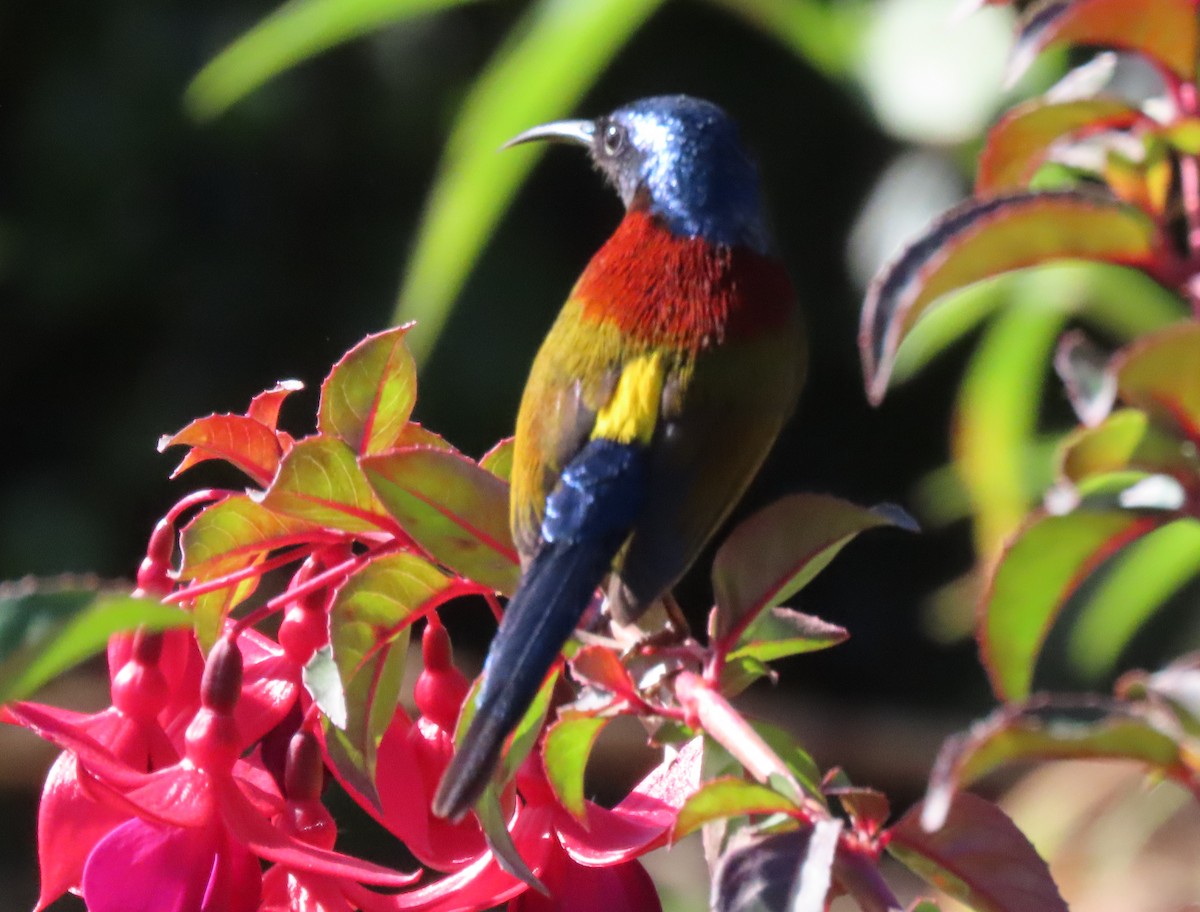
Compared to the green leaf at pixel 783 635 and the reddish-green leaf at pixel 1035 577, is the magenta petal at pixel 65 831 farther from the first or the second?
the reddish-green leaf at pixel 1035 577

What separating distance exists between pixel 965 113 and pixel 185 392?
6.16ft

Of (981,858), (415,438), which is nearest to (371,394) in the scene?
(415,438)

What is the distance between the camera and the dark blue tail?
697mm

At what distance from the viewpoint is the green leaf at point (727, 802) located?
61 centimetres

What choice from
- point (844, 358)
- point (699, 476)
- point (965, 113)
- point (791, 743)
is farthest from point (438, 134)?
point (791, 743)

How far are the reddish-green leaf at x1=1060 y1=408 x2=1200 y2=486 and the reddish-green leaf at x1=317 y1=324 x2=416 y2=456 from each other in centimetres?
38

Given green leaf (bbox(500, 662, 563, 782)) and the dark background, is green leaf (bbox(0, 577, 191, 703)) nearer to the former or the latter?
green leaf (bbox(500, 662, 563, 782))

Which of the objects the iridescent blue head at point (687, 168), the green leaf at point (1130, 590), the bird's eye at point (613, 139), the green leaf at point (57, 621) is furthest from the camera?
the green leaf at point (1130, 590)

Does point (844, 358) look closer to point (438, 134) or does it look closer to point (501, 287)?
point (501, 287)

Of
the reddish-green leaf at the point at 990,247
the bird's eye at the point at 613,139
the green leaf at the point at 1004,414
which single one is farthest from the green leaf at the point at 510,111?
the reddish-green leaf at the point at 990,247

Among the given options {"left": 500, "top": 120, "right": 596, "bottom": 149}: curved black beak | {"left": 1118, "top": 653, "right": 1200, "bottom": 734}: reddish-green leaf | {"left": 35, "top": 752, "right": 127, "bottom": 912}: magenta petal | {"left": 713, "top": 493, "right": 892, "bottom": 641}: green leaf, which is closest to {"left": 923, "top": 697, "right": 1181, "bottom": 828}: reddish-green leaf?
{"left": 1118, "top": 653, "right": 1200, "bottom": 734}: reddish-green leaf

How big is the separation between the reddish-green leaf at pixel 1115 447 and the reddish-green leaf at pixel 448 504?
310 millimetres

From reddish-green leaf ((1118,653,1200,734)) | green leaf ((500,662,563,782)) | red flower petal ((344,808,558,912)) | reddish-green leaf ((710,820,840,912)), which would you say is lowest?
red flower petal ((344,808,558,912))

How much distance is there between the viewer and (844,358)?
10.9ft
